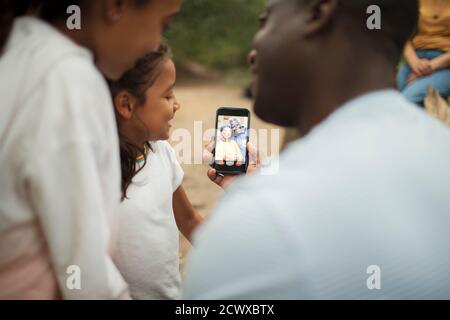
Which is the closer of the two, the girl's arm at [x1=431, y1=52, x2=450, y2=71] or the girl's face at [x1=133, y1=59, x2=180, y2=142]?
the girl's face at [x1=133, y1=59, x2=180, y2=142]

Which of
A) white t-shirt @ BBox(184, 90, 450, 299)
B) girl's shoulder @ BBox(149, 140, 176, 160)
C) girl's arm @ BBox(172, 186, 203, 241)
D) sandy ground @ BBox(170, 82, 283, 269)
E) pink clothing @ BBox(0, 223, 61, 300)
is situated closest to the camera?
white t-shirt @ BBox(184, 90, 450, 299)

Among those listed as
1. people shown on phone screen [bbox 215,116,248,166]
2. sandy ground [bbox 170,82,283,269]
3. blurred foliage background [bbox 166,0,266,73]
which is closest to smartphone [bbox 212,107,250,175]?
people shown on phone screen [bbox 215,116,248,166]

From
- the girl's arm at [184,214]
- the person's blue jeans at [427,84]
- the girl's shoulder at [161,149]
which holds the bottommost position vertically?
the girl's arm at [184,214]

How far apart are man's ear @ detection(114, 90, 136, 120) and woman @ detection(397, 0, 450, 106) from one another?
1.76 metres

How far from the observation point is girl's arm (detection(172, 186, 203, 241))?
1.88 m

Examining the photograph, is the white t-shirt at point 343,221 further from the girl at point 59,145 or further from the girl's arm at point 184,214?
the girl's arm at point 184,214

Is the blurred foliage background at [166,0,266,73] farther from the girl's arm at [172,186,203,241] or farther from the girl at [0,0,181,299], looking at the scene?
the girl at [0,0,181,299]

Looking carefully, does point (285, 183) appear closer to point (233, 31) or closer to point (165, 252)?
point (165, 252)

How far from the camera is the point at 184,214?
191 centimetres

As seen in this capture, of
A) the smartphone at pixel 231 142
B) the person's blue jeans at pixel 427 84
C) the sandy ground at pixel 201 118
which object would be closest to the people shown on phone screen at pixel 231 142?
the smartphone at pixel 231 142

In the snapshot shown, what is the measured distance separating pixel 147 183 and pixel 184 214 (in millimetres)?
320

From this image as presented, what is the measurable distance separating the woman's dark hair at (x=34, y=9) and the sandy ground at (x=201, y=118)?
1266 mm

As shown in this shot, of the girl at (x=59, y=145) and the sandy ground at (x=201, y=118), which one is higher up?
the girl at (x=59, y=145)

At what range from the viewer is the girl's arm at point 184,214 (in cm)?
188
